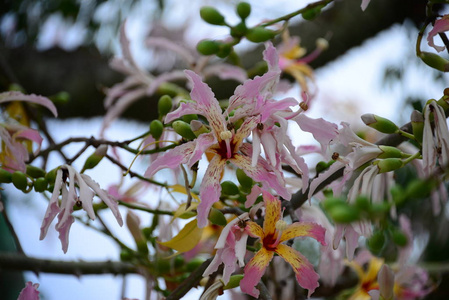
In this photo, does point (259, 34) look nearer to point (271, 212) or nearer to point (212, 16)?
point (212, 16)

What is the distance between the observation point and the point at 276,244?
586mm

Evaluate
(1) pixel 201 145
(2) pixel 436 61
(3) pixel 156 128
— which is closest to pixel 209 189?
(1) pixel 201 145

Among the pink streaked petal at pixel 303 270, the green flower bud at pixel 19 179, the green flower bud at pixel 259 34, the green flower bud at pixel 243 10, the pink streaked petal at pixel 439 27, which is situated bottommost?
the pink streaked petal at pixel 303 270

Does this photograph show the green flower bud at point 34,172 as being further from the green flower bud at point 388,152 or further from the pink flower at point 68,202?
the green flower bud at point 388,152

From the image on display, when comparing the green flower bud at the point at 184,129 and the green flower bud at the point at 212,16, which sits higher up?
the green flower bud at the point at 212,16

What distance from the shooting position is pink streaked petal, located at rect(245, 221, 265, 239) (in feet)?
1.89

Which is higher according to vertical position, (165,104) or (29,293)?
(165,104)

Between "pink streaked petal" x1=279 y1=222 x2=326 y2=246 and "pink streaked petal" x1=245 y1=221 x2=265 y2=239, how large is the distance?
0.8 inches

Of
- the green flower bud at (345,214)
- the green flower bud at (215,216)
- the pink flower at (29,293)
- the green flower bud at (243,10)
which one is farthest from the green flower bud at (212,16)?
the green flower bud at (345,214)

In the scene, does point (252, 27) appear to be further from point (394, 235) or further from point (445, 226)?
point (445, 226)

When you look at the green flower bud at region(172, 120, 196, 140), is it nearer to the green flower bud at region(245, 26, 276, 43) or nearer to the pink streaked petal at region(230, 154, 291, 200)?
the pink streaked petal at region(230, 154, 291, 200)

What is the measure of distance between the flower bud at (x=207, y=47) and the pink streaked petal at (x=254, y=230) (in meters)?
0.24

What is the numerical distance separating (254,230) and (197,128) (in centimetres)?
11

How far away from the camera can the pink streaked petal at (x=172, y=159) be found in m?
0.55
